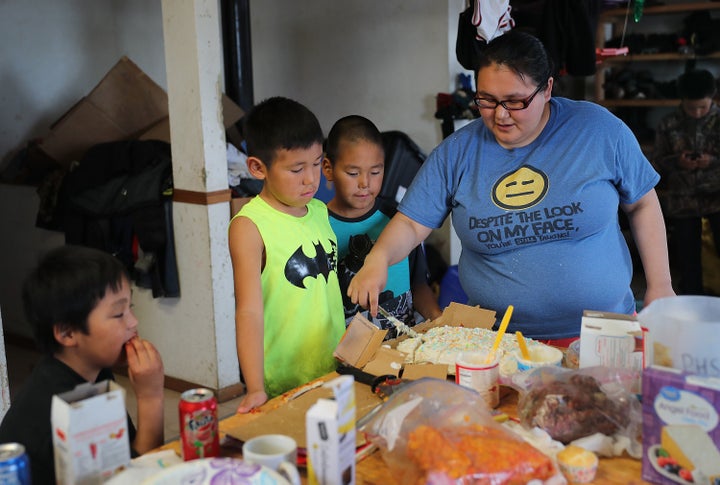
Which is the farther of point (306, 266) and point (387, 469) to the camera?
point (306, 266)

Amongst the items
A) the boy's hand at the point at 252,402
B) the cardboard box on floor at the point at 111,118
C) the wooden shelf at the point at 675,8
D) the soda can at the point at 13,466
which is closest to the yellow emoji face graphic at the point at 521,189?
the boy's hand at the point at 252,402

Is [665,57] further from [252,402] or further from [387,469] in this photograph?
[387,469]

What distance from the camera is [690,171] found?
16.2ft

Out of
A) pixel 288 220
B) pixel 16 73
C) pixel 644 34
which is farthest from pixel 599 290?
pixel 644 34

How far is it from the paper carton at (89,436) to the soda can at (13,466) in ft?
0.17

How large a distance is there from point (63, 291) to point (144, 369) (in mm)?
216

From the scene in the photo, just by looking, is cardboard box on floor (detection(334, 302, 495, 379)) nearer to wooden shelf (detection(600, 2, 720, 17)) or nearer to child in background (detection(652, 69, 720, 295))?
child in background (detection(652, 69, 720, 295))

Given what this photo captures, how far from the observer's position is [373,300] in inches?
70.6

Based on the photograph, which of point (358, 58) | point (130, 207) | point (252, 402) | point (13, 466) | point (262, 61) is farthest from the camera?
point (262, 61)

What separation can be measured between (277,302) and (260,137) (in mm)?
434

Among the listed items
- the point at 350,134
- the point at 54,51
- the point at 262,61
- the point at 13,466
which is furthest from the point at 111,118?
the point at 13,466

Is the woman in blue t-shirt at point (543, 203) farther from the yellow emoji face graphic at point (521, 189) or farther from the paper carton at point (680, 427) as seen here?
the paper carton at point (680, 427)

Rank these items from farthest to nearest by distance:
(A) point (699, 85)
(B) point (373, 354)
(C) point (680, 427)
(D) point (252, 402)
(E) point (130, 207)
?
(A) point (699, 85), (E) point (130, 207), (B) point (373, 354), (D) point (252, 402), (C) point (680, 427)

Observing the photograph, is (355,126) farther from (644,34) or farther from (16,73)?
(644,34)
